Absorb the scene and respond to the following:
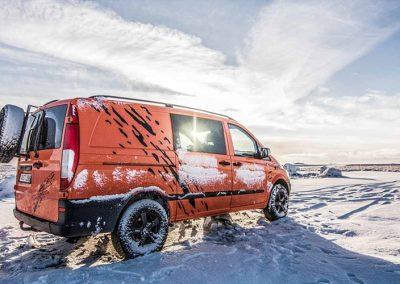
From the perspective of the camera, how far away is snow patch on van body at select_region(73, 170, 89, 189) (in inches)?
136

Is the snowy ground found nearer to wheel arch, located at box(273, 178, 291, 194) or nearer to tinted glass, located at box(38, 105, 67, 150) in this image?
wheel arch, located at box(273, 178, 291, 194)

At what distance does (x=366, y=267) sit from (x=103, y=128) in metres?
3.39

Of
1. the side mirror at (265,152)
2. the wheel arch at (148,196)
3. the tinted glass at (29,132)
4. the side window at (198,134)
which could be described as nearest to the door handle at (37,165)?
the tinted glass at (29,132)

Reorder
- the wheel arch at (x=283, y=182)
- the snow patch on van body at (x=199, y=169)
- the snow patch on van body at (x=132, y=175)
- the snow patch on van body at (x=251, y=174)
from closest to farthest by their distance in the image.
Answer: the snow patch on van body at (x=132, y=175), the snow patch on van body at (x=199, y=169), the snow patch on van body at (x=251, y=174), the wheel arch at (x=283, y=182)

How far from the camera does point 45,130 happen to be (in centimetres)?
400

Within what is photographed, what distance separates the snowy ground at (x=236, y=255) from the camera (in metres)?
3.29

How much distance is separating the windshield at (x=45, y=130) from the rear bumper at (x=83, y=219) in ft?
2.51

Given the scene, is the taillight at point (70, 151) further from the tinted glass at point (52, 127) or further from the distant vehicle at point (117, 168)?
the tinted glass at point (52, 127)

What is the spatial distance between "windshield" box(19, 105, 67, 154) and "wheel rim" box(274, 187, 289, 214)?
170 inches

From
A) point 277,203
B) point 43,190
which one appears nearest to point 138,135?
point 43,190

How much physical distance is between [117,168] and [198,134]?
1.56 meters

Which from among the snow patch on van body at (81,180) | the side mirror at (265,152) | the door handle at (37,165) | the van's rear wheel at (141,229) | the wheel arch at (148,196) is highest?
the side mirror at (265,152)

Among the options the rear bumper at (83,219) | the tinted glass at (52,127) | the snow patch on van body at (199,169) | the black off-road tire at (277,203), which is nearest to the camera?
the rear bumper at (83,219)

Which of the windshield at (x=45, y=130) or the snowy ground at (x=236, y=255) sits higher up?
the windshield at (x=45, y=130)
